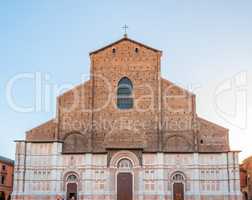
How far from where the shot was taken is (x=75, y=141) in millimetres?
29016

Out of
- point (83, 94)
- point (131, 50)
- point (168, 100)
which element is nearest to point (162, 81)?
point (168, 100)

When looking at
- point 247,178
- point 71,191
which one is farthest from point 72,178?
point 247,178

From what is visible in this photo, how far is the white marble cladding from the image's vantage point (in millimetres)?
27484

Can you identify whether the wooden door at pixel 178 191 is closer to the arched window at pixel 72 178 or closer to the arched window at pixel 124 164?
the arched window at pixel 124 164

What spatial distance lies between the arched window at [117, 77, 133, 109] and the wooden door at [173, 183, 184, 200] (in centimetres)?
681

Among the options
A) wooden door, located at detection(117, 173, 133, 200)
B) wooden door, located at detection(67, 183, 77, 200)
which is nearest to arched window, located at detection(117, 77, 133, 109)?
wooden door, located at detection(117, 173, 133, 200)

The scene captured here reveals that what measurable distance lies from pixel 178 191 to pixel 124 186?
387 cm

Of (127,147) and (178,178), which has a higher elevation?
(127,147)

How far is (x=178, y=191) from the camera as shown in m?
27.6

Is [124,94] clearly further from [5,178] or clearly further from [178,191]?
[5,178]

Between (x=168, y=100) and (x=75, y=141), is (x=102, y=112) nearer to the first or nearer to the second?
(x=75, y=141)

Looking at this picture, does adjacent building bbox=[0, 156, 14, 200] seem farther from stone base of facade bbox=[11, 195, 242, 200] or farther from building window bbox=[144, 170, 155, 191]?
building window bbox=[144, 170, 155, 191]

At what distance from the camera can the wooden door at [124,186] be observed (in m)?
27.4

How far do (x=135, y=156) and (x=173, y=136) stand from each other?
325 centimetres
